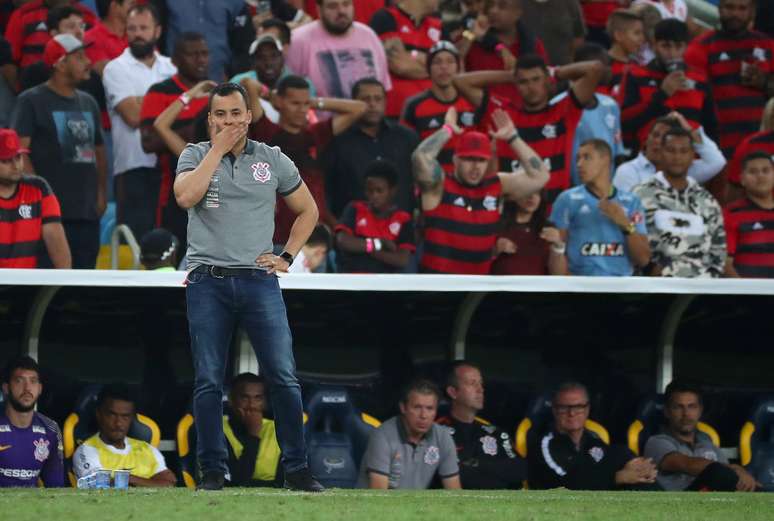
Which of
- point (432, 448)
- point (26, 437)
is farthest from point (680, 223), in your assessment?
point (26, 437)

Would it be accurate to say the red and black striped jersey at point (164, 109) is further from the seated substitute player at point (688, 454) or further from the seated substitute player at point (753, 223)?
the seated substitute player at point (753, 223)

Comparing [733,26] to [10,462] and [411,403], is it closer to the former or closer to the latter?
[411,403]

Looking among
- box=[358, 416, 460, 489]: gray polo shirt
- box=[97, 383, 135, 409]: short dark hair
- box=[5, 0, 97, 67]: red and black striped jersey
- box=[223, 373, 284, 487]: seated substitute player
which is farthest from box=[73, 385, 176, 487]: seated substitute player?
box=[5, 0, 97, 67]: red and black striped jersey

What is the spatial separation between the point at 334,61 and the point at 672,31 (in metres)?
2.67

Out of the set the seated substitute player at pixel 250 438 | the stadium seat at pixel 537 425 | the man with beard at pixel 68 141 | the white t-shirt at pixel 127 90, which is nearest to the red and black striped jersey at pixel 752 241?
the stadium seat at pixel 537 425

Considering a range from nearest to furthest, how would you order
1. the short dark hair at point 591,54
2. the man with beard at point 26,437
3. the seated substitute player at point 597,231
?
the man with beard at point 26,437, the seated substitute player at point 597,231, the short dark hair at point 591,54

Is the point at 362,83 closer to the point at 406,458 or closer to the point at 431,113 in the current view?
the point at 431,113

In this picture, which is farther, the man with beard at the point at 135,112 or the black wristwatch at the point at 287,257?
the man with beard at the point at 135,112

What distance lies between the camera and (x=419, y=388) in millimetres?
9016

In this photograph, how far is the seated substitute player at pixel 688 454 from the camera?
29.9ft

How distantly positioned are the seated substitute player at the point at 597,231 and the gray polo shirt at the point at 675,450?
43.7 inches

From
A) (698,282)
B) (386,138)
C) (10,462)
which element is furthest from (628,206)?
(10,462)

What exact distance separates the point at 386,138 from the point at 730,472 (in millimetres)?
3277

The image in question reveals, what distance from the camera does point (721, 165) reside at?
11523 mm
